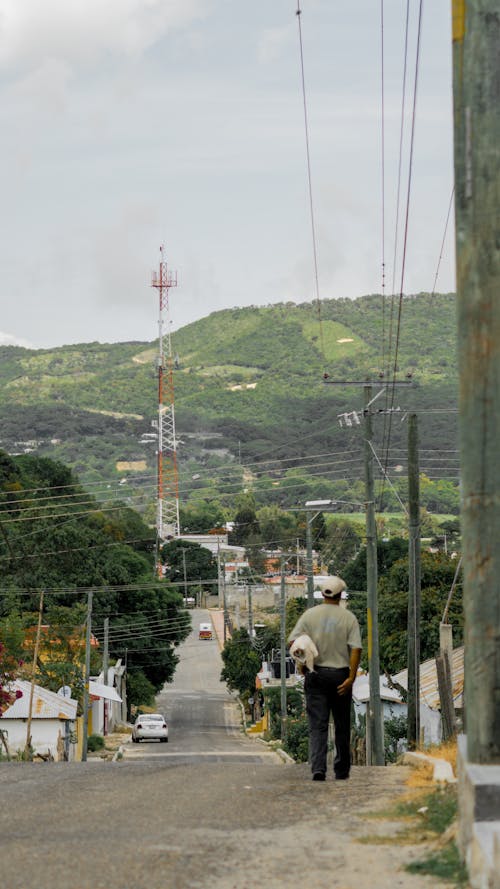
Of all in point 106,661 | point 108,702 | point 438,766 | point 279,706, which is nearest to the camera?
point 438,766

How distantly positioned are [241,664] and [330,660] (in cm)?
6883

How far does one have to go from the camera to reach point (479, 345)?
20.7ft

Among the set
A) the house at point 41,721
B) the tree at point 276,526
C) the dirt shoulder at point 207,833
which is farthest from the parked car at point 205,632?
the dirt shoulder at point 207,833

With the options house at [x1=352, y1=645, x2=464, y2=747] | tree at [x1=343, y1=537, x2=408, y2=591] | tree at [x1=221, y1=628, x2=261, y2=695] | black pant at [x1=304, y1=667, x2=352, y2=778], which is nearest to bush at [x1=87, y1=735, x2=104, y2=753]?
house at [x1=352, y1=645, x2=464, y2=747]

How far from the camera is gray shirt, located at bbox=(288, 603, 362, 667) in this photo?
11156mm

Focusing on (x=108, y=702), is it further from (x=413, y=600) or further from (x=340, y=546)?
(x=340, y=546)

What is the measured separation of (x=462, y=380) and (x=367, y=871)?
2.35 meters

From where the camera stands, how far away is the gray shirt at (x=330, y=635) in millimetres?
11156

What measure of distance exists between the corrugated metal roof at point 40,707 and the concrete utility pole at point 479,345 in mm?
38311

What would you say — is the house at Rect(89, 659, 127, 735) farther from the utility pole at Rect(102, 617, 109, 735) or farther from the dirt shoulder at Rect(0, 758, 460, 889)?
the dirt shoulder at Rect(0, 758, 460, 889)

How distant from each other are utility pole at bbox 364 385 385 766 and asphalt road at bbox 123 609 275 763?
355cm

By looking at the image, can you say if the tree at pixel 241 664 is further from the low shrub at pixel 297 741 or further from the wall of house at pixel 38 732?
the wall of house at pixel 38 732

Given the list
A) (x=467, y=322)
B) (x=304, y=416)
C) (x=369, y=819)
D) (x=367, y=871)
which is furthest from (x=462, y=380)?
(x=304, y=416)

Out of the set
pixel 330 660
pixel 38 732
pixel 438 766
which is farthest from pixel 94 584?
pixel 438 766
